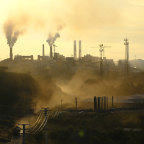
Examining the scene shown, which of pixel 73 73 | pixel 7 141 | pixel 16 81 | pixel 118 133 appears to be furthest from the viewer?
pixel 73 73

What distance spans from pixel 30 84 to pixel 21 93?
16.2 ft

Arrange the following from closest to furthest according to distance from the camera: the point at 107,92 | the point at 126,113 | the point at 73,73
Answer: the point at 126,113 < the point at 107,92 < the point at 73,73

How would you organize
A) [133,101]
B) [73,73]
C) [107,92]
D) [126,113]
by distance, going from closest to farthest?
[126,113] → [133,101] → [107,92] → [73,73]

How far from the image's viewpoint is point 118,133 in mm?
24453

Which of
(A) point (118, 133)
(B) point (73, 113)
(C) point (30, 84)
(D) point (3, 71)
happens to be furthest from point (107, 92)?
(A) point (118, 133)

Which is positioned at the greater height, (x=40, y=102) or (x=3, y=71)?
(x=3, y=71)

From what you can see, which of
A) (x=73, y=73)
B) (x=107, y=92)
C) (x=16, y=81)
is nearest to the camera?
(x=16, y=81)

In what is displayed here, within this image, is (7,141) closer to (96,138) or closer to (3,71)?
(96,138)

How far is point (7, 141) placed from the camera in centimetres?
2273

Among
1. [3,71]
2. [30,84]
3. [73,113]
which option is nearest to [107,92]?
[30,84]

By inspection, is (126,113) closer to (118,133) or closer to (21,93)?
(118,133)

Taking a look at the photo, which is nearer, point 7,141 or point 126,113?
point 7,141

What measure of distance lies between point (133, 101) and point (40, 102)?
10.9 meters

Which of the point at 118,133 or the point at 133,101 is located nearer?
the point at 118,133
